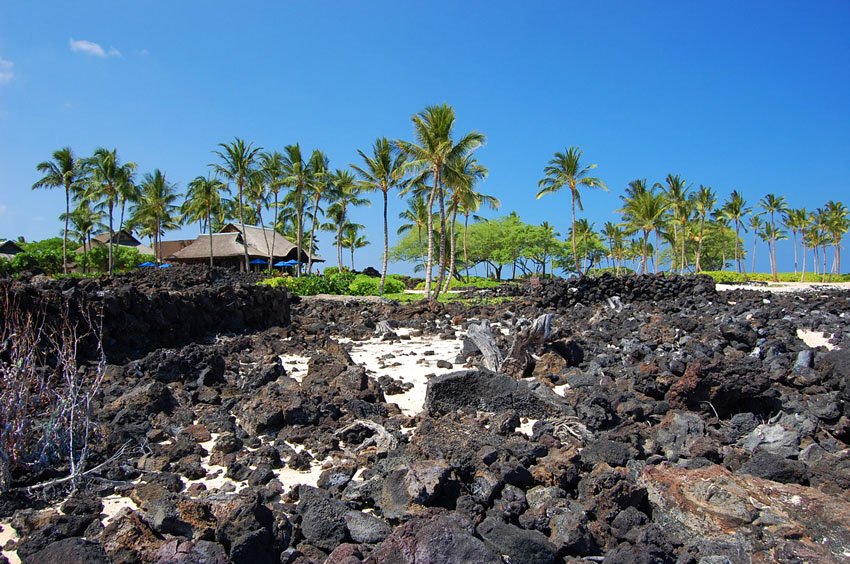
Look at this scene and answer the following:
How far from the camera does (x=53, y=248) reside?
50.6 meters

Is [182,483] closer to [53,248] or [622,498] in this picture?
[622,498]

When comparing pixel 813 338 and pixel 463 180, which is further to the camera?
pixel 463 180

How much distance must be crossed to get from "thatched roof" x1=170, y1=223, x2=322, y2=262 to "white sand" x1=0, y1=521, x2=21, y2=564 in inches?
1737

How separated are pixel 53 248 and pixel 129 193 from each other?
13911 mm

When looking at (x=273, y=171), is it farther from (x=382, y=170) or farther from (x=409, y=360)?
(x=409, y=360)

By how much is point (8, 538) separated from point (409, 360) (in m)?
7.39

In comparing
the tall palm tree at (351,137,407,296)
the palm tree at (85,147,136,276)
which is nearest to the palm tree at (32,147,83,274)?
the palm tree at (85,147,136,276)

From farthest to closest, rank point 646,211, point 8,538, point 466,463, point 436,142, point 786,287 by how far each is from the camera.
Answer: point 646,211 → point 786,287 → point 436,142 → point 466,463 → point 8,538

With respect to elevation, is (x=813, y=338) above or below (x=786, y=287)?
below

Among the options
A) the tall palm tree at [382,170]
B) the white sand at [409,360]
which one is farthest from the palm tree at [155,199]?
the white sand at [409,360]

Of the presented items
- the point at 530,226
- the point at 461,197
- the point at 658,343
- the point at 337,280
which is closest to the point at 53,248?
the point at 337,280

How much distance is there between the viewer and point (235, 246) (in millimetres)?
48969

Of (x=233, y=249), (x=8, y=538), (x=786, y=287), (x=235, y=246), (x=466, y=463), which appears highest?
(x=235, y=246)


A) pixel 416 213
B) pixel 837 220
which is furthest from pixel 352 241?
pixel 837 220
